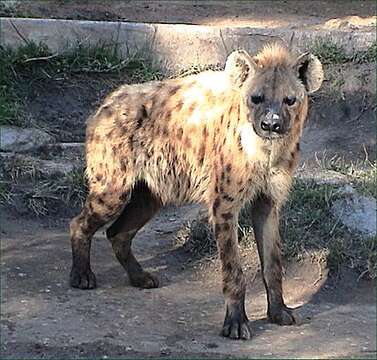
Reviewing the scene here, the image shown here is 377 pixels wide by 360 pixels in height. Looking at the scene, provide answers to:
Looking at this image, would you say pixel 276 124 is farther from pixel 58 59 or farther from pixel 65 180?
pixel 58 59

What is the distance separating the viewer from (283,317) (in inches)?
146

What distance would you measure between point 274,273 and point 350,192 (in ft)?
3.35

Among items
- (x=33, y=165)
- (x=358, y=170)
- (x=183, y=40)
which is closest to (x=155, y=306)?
(x=33, y=165)

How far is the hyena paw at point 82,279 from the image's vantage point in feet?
13.2

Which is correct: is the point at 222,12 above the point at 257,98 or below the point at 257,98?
below

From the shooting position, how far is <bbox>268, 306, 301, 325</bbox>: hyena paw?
3.71 meters

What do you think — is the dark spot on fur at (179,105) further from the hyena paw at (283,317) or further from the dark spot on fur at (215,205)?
the hyena paw at (283,317)

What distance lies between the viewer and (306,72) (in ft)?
11.8

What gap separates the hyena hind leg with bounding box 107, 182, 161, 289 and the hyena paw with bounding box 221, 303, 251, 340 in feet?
1.88

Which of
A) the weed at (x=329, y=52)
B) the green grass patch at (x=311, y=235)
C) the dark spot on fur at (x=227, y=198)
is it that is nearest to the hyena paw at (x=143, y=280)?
the green grass patch at (x=311, y=235)

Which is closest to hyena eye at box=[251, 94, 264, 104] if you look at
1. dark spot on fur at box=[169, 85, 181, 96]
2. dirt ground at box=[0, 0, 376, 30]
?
dark spot on fur at box=[169, 85, 181, 96]

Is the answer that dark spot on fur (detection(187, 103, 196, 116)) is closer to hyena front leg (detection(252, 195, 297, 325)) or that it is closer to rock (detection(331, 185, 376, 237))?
hyena front leg (detection(252, 195, 297, 325))

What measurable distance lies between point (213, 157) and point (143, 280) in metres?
0.65

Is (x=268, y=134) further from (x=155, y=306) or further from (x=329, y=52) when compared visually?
(x=329, y=52)
